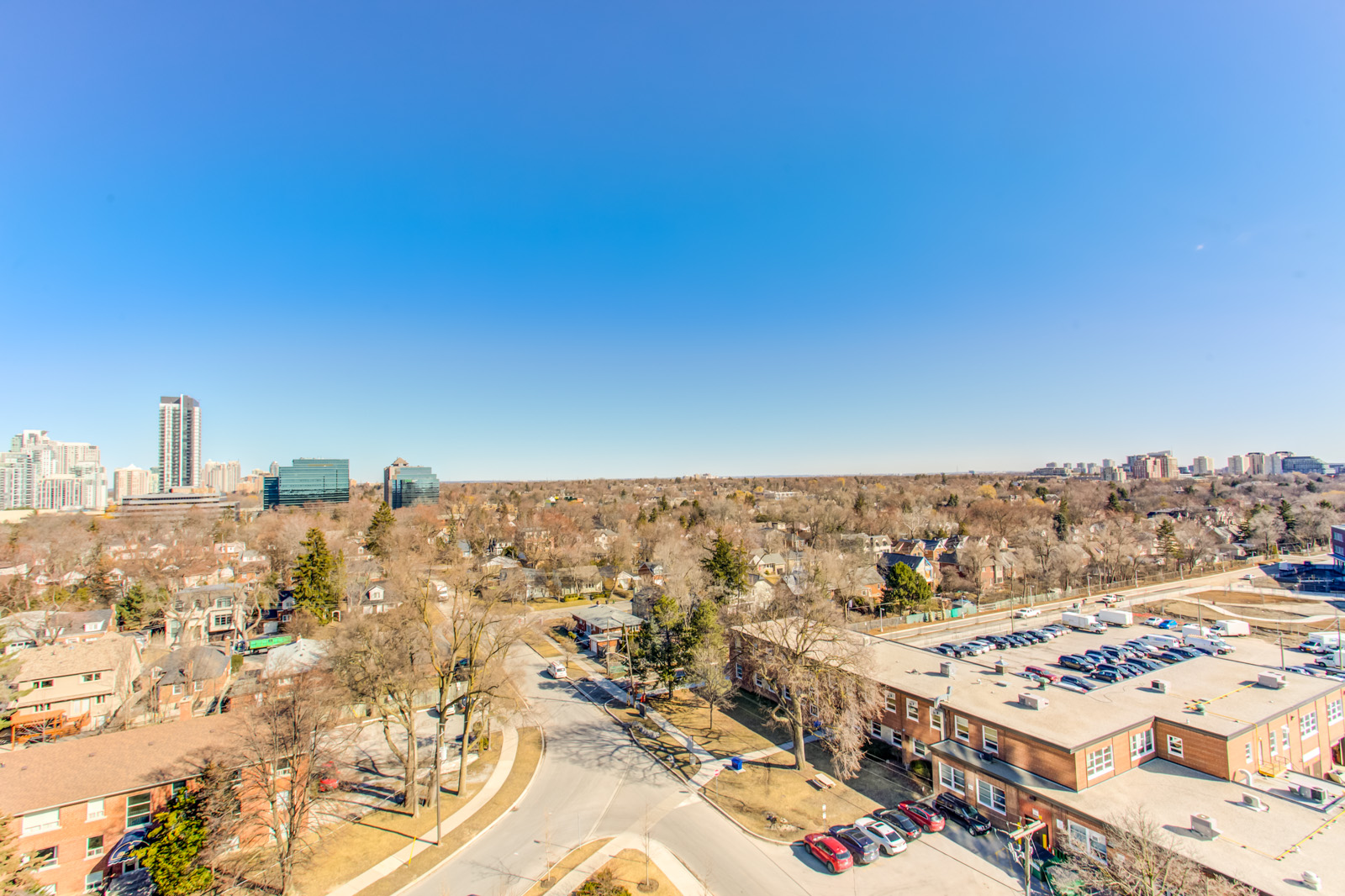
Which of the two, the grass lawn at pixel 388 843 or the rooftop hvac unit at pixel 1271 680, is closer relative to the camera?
the grass lawn at pixel 388 843

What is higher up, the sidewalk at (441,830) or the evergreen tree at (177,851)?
the evergreen tree at (177,851)

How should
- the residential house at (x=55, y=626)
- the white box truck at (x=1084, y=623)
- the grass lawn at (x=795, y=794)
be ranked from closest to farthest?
the grass lawn at (x=795, y=794) → the residential house at (x=55, y=626) → the white box truck at (x=1084, y=623)

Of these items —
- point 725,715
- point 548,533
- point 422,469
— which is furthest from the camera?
point 422,469

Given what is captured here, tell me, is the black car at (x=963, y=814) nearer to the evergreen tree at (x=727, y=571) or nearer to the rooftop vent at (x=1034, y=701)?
the rooftop vent at (x=1034, y=701)

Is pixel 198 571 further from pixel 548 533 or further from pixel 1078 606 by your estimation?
pixel 1078 606

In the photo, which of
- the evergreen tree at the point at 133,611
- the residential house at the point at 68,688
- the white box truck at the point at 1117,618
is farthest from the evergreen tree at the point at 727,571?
the evergreen tree at the point at 133,611

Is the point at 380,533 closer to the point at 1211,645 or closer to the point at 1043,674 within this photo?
the point at 1043,674

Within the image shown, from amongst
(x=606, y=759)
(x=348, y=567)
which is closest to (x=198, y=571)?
(x=348, y=567)

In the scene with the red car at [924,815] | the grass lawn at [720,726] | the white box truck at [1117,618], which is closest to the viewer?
the red car at [924,815]
